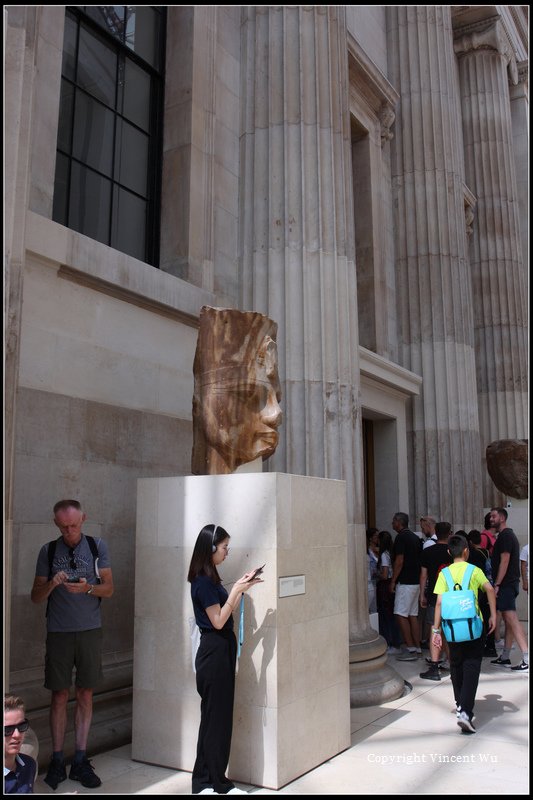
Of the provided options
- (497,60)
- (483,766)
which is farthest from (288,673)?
(497,60)

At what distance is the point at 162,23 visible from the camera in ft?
28.4

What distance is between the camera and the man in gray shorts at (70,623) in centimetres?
461

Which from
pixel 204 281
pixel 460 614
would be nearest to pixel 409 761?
pixel 460 614

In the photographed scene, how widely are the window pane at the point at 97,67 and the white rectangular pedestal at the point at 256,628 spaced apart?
466cm

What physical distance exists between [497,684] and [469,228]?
44.4 ft

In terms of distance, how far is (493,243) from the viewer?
728 inches

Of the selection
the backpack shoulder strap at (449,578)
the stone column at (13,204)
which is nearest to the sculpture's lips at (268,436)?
the backpack shoulder strap at (449,578)

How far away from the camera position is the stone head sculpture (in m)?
5.33

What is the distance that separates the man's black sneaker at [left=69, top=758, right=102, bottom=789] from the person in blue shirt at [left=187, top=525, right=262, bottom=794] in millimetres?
680

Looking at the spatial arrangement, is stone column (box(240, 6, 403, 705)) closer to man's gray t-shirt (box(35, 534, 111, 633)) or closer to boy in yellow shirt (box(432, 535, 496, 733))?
boy in yellow shirt (box(432, 535, 496, 733))

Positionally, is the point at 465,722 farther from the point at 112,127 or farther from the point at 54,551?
the point at 112,127

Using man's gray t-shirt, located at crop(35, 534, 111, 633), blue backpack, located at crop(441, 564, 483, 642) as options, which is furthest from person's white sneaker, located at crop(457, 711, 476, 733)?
man's gray t-shirt, located at crop(35, 534, 111, 633)

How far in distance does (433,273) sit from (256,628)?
1035cm

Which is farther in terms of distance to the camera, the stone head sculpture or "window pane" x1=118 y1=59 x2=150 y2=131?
"window pane" x1=118 y1=59 x2=150 y2=131
